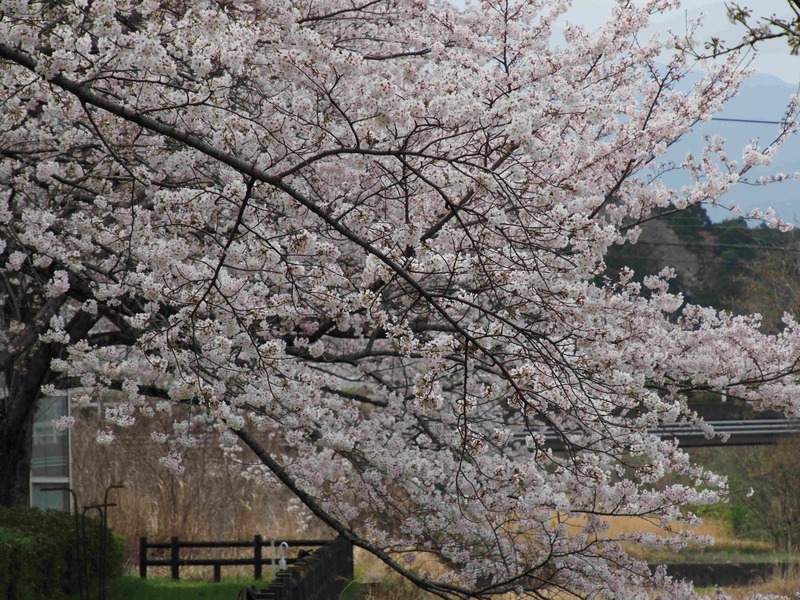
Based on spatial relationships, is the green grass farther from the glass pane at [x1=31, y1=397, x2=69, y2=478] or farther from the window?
the glass pane at [x1=31, y1=397, x2=69, y2=478]

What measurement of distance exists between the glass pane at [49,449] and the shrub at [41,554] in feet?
6.19

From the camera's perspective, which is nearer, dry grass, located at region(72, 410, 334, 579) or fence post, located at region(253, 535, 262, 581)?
fence post, located at region(253, 535, 262, 581)

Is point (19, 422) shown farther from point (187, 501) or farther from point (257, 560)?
point (187, 501)

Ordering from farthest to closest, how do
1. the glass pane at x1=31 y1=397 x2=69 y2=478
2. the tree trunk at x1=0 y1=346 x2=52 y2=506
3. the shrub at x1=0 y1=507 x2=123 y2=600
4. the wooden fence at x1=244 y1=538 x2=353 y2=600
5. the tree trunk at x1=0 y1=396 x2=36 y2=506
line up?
the glass pane at x1=31 y1=397 x2=69 y2=478
the tree trunk at x1=0 y1=396 x2=36 y2=506
the tree trunk at x1=0 y1=346 x2=52 y2=506
the shrub at x1=0 y1=507 x2=123 y2=600
the wooden fence at x1=244 y1=538 x2=353 y2=600

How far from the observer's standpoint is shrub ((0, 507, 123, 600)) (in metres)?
7.40

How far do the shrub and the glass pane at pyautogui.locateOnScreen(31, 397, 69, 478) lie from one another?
1887 mm

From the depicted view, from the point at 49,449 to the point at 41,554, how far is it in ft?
13.2

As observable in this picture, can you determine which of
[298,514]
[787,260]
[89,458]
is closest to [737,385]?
[298,514]

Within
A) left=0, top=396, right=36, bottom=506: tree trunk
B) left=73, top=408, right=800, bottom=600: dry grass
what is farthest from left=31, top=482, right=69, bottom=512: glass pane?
left=0, top=396, right=36, bottom=506: tree trunk

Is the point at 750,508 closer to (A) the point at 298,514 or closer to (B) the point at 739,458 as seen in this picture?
(B) the point at 739,458

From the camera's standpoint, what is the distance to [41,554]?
316 inches

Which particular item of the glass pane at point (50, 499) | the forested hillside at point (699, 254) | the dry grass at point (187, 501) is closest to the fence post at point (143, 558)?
the dry grass at point (187, 501)

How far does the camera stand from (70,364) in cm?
608

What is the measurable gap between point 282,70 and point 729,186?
413cm
